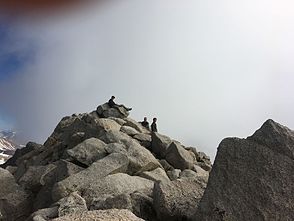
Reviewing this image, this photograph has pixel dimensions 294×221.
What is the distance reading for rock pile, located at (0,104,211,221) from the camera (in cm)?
1124

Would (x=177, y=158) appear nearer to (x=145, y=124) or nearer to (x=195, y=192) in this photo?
(x=145, y=124)

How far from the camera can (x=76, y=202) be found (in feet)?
38.3

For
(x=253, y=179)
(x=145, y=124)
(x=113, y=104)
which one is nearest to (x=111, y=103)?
(x=113, y=104)

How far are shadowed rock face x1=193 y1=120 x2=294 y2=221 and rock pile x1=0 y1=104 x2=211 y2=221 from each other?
154 centimetres

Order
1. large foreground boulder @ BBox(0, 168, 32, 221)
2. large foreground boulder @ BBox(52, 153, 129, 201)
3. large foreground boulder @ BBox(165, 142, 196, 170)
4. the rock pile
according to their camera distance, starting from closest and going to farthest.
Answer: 1. the rock pile
2. large foreground boulder @ BBox(52, 153, 129, 201)
3. large foreground boulder @ BBox(0, 168, 32, 221)
4. large foreground boulder @ BBox(165, 142, 196, 170)

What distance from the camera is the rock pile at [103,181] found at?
11.2 metres

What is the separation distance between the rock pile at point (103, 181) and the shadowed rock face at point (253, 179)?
1542 millimetres

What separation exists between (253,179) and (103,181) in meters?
6.60

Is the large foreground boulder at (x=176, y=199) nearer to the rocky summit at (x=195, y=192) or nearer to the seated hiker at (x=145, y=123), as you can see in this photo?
the rocky summit at (x=195, y=192)

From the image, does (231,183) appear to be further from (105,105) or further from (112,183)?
(105,105)

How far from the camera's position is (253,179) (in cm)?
980

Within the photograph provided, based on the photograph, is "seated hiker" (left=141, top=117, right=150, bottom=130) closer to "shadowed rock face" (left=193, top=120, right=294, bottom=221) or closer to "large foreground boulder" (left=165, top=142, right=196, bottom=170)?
"large foreground boulder" (left=165, top=142, right=196, bottom=170)

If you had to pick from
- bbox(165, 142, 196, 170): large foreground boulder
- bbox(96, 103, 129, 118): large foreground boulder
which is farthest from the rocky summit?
bbox(96, 103, 129, 118): large foreground boulder

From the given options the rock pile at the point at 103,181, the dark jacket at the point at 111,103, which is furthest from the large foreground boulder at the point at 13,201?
the dark jacket at the point at 111,103
